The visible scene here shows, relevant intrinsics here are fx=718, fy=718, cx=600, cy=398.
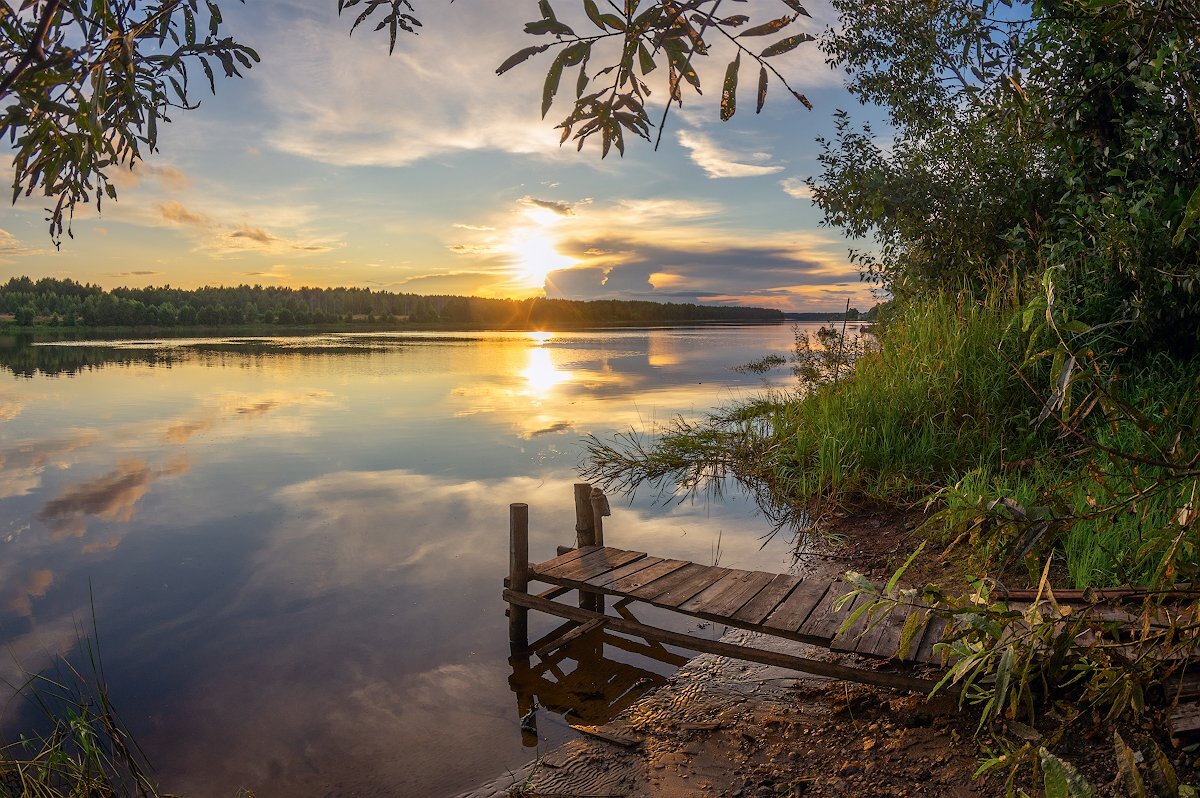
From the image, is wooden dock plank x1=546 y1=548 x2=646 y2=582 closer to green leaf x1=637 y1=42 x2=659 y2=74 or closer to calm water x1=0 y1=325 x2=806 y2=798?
calm water x1=0 y1=325 x2=806 y2=798

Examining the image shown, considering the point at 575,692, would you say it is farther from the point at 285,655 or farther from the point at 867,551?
the point at 867,551

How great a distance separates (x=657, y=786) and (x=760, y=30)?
4184 mm

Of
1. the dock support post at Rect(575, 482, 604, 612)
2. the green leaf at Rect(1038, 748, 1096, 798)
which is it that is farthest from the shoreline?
the green leaf at Rect(1038, 748, 1096, 798)

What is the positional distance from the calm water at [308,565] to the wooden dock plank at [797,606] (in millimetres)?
1307

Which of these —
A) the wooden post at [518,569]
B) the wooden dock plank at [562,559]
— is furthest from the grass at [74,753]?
the wooden dock plank at [562,559]

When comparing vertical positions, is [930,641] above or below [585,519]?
below

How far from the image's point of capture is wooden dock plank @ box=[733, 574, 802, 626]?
17.9 feet

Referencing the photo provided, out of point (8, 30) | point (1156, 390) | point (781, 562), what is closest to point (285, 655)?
point (781, 562)

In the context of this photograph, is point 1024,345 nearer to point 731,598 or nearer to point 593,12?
point 731,598

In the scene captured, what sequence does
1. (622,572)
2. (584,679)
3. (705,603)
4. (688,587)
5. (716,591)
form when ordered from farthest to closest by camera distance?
(622,572) < (584,679) < (688,587) < (716,591) < (705,603)

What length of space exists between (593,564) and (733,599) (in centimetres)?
156

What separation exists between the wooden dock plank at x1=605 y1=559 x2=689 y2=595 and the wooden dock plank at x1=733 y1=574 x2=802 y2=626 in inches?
36.4

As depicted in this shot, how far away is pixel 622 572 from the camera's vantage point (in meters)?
6.59

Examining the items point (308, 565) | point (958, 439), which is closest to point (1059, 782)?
point (958, 439)
